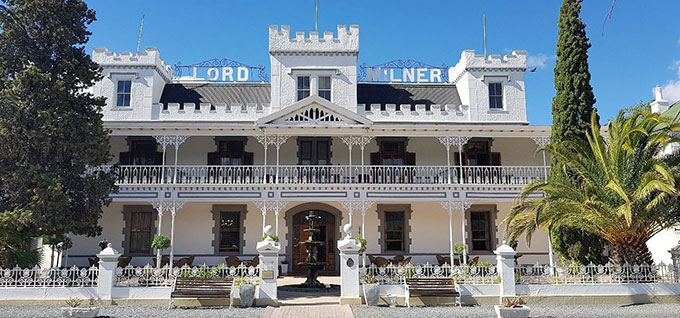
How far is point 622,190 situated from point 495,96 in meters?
10.2

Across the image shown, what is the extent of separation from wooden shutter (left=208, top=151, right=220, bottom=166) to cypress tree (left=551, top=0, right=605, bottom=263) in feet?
38.8

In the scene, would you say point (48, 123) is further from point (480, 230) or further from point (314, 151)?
point (480, 230)

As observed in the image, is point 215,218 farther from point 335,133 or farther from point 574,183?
point 574,183

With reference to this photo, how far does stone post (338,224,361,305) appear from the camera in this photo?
1143 cm

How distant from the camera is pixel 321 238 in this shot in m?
19.4

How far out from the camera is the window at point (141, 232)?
18938 mm

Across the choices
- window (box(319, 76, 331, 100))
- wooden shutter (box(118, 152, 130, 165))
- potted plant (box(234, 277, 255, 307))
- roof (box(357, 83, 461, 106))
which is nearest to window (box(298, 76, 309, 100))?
window (box(319, 76, 331, 100))

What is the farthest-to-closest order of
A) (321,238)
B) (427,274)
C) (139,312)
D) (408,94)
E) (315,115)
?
(408,94) → (321,238) → (315,115) → (427,274) → (139,312)

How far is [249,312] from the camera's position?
10.6m

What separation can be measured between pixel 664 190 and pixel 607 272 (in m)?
2.34

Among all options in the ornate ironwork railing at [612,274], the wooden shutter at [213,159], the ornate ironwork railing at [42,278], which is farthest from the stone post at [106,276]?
the ornate ironwork railing at [612,274]

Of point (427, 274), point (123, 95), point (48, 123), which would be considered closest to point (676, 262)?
point (427, 274)

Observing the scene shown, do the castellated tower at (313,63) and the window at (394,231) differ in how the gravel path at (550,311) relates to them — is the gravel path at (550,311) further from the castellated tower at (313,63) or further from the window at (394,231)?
the castellated tower at (313,63)

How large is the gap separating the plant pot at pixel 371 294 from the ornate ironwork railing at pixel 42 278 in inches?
235
